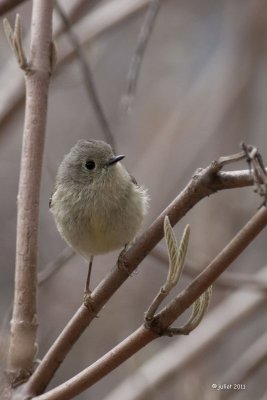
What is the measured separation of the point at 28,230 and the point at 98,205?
68cm

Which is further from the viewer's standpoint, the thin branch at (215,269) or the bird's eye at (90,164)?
the bird's eye at (90,164)

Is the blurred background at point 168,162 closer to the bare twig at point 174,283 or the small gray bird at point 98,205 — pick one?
the small gray bird at point 98,205

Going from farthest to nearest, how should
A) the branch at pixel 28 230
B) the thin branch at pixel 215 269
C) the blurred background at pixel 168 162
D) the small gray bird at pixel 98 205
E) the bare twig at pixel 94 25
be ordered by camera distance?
the bare twig at pixel 94 25
the blurred background at pixel 168 162
the small gray bird at pixel 98 205
the branch at pixel 28 230
the thin branch at pixel 215 269

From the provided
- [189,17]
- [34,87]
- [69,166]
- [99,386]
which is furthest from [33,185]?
[189,17]

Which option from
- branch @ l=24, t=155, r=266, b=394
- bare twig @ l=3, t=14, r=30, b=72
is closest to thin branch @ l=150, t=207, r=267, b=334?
branch @ l=24, t=155, r=266, b=394

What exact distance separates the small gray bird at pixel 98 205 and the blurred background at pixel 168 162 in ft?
0.50

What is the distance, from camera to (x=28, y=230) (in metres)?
1.89

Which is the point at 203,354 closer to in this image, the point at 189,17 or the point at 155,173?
the point at 155,173

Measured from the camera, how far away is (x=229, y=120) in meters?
3.87

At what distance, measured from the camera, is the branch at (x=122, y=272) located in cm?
145

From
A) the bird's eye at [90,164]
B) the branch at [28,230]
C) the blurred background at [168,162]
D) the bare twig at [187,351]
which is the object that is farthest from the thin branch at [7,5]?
the bare twig at [187,351]

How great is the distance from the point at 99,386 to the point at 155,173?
133cm

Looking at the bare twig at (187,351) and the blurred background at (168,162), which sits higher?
the blurred background at (168,162)

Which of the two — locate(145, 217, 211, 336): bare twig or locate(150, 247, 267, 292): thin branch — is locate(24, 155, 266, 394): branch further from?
locate(150, 247, 267, 292): thin branch
